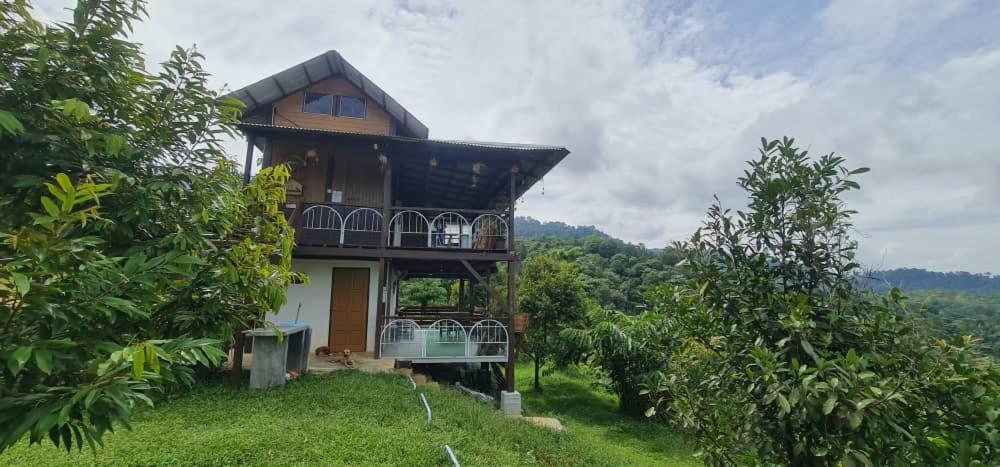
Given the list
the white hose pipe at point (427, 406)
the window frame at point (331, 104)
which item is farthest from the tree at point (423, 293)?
the white hose pipe at point (427, 406)

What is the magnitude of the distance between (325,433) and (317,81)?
921 centimetres

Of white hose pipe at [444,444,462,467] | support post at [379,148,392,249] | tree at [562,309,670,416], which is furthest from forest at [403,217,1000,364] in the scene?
support post at [379,148,392,249]

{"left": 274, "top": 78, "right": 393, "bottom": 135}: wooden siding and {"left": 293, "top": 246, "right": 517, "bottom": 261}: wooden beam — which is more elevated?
{"left": 274, "top": 78, "right": 393, "bottom": 135}: wooden siding

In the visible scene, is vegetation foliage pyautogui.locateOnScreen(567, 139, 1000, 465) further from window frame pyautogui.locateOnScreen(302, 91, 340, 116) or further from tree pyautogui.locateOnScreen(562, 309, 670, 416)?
window frame pyautogui.locateOnScreen(302, 91, 340, 116)

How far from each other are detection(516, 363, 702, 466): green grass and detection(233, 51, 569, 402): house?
104 inches

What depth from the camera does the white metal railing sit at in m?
8.66

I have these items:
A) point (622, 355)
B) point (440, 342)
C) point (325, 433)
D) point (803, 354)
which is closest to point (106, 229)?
point (325, 433)

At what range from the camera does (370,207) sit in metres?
9.21

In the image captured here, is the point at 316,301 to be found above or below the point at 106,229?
below

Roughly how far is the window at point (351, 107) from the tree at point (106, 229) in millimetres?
7999

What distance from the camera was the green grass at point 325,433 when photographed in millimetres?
4098

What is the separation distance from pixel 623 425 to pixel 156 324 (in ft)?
35.1

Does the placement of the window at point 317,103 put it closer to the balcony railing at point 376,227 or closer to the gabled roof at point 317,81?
the gabled roof at point 317,81

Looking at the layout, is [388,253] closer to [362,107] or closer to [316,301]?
[316,301]
